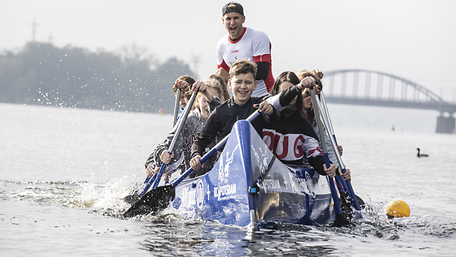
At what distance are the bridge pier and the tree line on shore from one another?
49717 millimetres

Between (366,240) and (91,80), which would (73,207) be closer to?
(366,240)

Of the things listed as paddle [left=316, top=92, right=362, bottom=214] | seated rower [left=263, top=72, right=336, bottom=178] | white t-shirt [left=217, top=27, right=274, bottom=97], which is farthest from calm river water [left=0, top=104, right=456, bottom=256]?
white t-shirt [left=217, top=27, right=274, bottom=97]

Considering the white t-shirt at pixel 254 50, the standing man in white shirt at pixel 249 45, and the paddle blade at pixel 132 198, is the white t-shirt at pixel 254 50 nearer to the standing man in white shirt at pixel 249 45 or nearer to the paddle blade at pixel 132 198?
the standing man in white shirt at pixel 249 45

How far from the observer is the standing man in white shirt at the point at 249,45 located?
648 cm

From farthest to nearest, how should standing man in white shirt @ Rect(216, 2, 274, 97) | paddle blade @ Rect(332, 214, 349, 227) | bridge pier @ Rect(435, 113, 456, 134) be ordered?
bridge pier @ Rect(435, 113, 456, 134) → standing man in white shirt @ Rect(216, 2, 274, 97) → paddle blade @ Rect(332, 214, 349, 227)

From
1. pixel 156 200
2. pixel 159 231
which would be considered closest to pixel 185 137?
pixel 156 200

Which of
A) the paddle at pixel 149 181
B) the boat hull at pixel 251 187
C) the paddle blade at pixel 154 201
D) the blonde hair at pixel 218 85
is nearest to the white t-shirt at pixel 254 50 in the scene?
the blonde hair at pixel 218 85

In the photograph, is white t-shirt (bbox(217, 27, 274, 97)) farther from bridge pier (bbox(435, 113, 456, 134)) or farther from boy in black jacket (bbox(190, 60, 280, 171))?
bridge pier (bbox(435, 113, 456, 134))

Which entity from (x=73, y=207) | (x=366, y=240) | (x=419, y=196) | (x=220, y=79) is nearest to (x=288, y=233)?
(x=366, y=240)

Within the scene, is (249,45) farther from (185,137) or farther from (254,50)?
(185,137)

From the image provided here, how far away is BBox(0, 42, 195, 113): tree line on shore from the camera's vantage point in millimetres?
62438

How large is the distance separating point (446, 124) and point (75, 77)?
62.3m

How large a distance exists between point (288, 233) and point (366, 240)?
0.84m

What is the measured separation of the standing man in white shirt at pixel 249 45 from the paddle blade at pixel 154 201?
5.37ft
